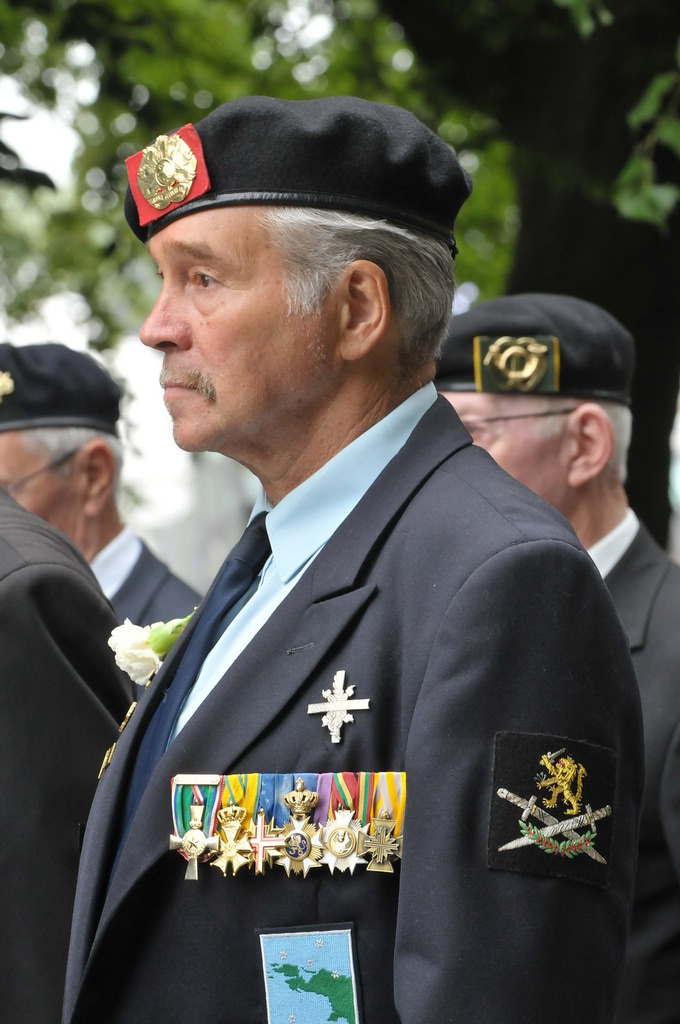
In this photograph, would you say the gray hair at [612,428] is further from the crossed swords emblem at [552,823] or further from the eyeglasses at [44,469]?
the crossed swords emblem at [552,823]

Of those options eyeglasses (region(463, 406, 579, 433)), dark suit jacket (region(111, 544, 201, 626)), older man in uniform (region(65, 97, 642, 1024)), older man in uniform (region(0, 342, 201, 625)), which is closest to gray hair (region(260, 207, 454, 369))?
older man in uniform (region(65, 97, 642, 1024))

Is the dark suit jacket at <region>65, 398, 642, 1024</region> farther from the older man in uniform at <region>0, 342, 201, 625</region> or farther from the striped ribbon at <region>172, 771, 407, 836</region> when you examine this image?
the older man in uniform at <region>0, 342, 201, 625</region>

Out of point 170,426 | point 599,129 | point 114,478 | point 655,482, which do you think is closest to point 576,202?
point 599,129

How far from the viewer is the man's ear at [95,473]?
16.4 feet

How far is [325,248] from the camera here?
2.24m

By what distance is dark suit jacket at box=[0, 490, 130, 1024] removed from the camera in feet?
8.66

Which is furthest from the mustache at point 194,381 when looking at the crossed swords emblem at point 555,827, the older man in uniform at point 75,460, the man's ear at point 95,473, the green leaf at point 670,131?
the green leaf at point 670,131

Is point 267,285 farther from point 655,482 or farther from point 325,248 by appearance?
point 655,482

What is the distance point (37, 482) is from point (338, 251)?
289cm

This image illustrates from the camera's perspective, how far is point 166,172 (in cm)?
231

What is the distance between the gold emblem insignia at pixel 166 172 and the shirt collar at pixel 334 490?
0.49m

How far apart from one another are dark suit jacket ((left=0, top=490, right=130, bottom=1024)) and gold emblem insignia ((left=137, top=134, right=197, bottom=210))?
81cm

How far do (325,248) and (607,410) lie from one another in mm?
1873

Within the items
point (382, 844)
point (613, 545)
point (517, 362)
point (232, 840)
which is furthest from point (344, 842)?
point (517, 362)
